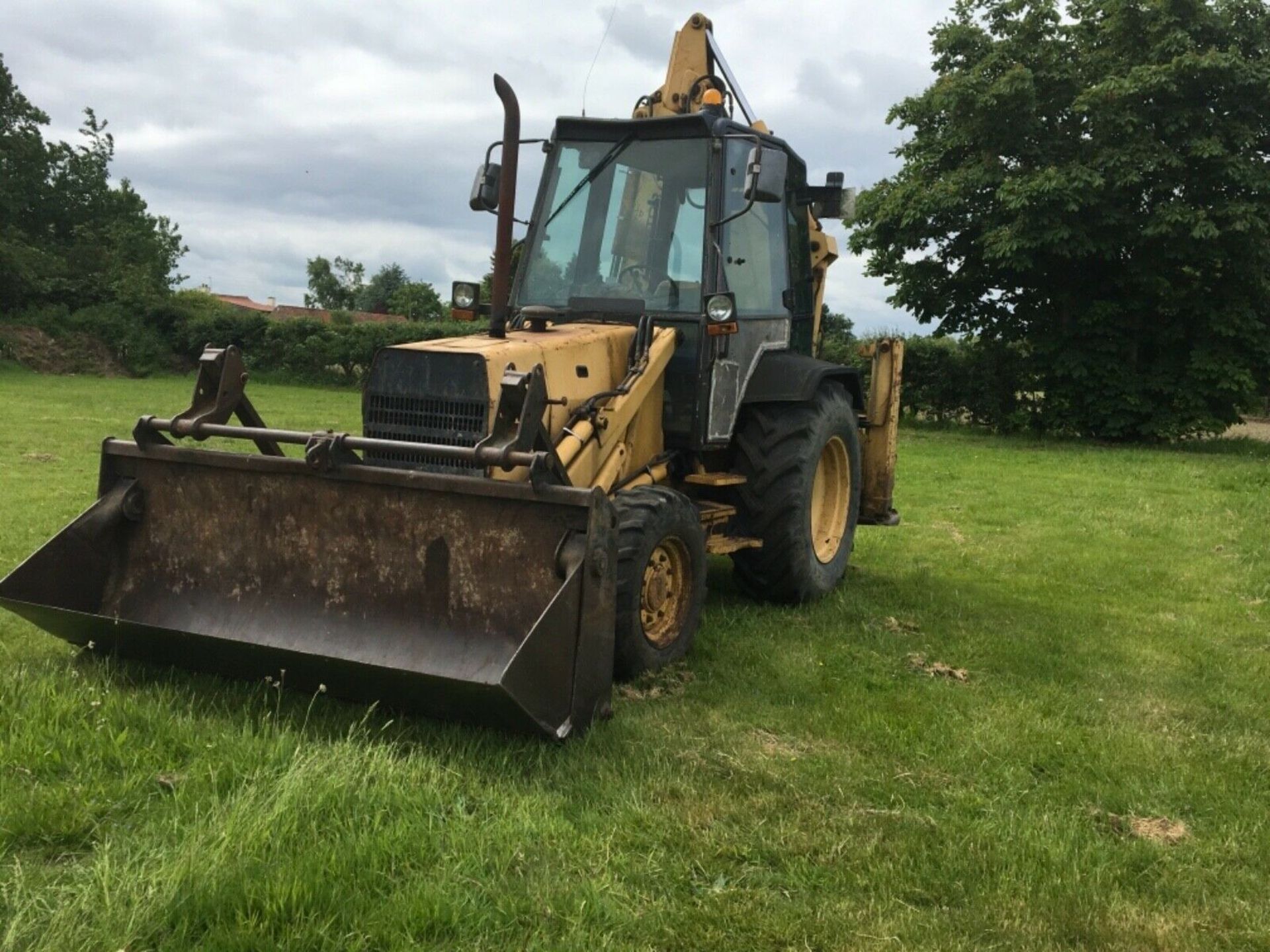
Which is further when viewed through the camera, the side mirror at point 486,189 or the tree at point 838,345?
the tree at point 838,345

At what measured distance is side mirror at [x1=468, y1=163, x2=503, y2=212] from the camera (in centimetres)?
629

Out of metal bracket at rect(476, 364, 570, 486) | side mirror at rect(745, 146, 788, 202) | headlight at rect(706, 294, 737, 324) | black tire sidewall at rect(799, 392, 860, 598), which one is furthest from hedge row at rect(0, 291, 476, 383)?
metal bracket at rect(476, 364, 570, 486)

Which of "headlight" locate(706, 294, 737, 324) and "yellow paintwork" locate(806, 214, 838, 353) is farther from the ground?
"yellow paintwork" locate(806, 214, 838, 353)

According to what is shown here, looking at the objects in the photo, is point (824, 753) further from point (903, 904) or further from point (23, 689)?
point (23, 689)

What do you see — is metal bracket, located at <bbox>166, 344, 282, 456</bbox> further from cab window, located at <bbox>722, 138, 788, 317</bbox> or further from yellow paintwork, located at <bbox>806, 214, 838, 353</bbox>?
yellow paintwork, located at <bbox>806, 214, 838, 353</bbox>

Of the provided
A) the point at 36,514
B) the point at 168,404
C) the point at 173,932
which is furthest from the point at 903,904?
the point at 168,404

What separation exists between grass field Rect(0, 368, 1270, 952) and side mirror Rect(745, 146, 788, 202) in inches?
89.3

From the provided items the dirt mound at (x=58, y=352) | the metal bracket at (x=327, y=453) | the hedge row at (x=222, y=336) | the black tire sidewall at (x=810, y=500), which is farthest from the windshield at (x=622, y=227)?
the dirt mound at (x=58, y=352)

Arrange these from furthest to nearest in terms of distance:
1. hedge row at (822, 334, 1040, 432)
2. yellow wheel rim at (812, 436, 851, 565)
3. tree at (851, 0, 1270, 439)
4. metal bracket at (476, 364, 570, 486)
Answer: hedge row at (822, 334, 1040, 432) → tree at (851, 0, 1270, 439) → yellow wheel rim at (812, 436, 851, 565) → metal bracket at (476, 364, 570, 486)

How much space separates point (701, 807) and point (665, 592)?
1606 millimetres

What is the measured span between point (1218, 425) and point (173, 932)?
22.8 m

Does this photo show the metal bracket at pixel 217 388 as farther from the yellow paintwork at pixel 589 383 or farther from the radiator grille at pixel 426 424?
the yellow paintwork at pixel 589 383

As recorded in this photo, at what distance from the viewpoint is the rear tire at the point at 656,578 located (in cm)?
487

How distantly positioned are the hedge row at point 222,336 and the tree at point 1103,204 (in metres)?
14.3
